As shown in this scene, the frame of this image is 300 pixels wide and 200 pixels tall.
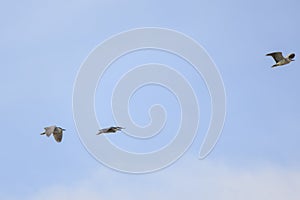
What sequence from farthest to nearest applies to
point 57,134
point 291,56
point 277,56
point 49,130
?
point 291,56
point 277,56
point 57,134
point 49,130

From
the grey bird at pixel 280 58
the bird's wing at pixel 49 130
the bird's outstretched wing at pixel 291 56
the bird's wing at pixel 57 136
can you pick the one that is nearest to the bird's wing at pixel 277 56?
the grey bird at pixel 280 58

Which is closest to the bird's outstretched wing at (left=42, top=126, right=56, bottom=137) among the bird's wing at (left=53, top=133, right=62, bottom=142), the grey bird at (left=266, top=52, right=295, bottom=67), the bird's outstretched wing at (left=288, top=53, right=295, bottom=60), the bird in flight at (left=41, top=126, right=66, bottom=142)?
the bird in flight at (left=41, top=126, right=66, bottom=142)

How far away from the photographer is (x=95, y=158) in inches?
1697

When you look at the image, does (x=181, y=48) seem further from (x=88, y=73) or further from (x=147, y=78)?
(x=88, y=73)

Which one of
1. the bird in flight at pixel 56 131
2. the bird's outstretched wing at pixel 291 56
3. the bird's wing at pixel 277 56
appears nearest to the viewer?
the bird in flight at pixel 56 131

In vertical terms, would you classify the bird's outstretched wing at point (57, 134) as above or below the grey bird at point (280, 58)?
below

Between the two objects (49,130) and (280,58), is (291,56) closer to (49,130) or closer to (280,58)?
(280,58)

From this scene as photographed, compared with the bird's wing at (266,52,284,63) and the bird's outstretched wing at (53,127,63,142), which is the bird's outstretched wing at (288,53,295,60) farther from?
the bird's outstretched wing at (53,127,63,142)

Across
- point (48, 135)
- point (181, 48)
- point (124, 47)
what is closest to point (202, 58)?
point (181, 48)

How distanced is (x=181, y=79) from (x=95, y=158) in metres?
7.67

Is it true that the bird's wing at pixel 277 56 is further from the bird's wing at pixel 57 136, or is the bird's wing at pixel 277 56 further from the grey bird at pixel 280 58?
the bird's wing at pixel 57 136

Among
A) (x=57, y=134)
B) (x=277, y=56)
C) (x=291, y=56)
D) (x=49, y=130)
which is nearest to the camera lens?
(x=49, y=130)

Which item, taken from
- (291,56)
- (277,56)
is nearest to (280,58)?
(277,56)

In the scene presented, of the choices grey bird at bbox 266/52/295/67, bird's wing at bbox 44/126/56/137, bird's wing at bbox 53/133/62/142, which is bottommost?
bird's wing at bbox 53/133/62/142
